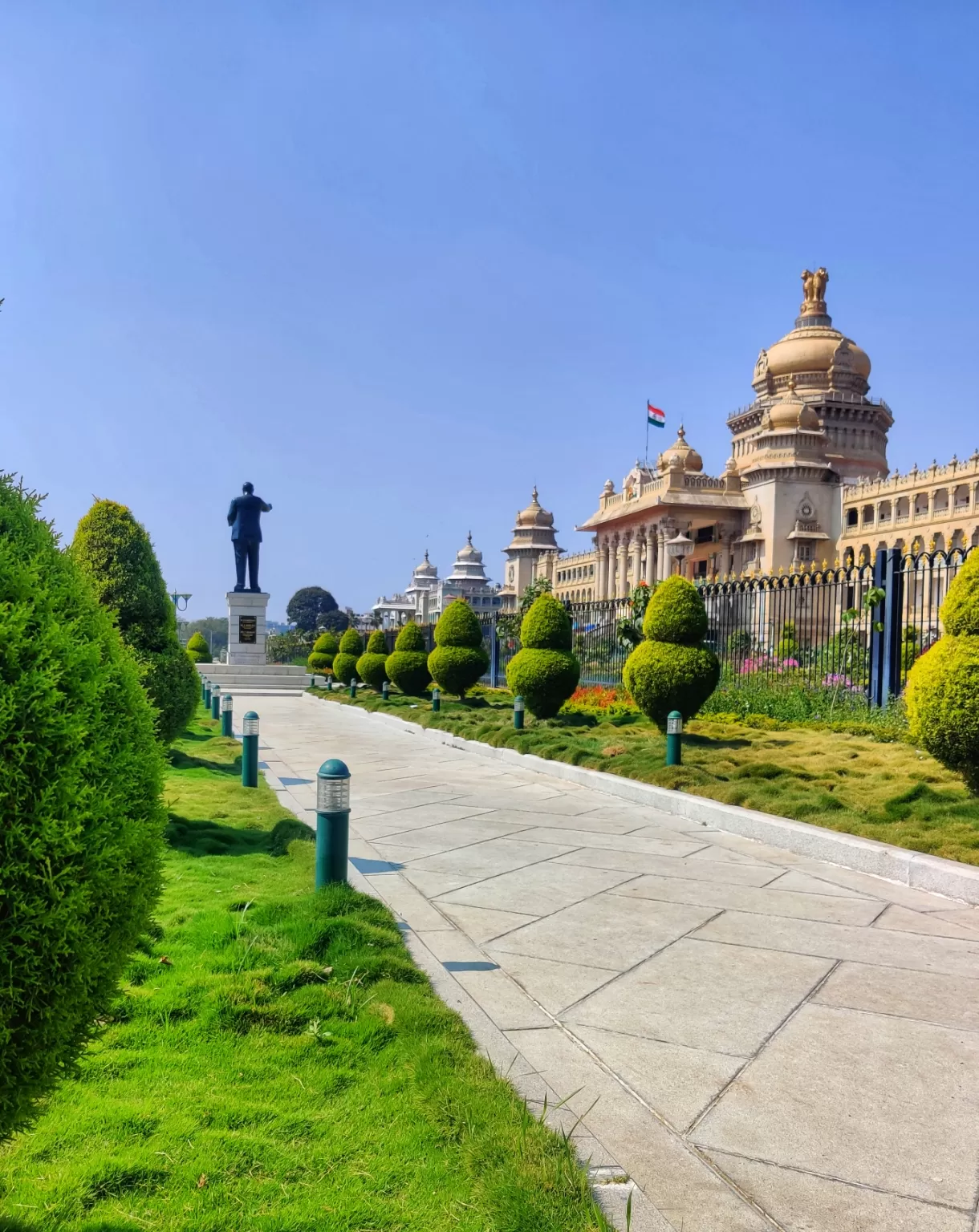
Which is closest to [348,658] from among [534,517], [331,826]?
[331,826]

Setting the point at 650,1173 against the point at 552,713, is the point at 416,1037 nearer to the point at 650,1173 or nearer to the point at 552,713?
the point at 650,1173

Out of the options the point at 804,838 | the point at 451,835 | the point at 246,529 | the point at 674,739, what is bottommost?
the point at 451,835

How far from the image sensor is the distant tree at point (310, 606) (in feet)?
447

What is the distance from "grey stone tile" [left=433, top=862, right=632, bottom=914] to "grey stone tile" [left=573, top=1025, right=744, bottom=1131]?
1733mm

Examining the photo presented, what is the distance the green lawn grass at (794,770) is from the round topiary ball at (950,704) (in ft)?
1.52

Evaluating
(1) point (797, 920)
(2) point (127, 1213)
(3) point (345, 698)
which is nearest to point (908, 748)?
(1) point (797, 920)

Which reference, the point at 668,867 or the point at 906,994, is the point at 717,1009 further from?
the point at 668,867

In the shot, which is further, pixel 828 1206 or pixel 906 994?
pixel 906 994

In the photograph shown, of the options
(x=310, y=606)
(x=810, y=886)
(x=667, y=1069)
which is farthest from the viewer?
(x=310, y=606)

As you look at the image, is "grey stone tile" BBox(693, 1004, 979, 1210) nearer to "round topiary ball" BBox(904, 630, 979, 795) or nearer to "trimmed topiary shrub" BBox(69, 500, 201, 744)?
"round topiary ball" BBox(904, 630, 979, 795)

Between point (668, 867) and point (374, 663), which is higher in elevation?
point (374, 663)

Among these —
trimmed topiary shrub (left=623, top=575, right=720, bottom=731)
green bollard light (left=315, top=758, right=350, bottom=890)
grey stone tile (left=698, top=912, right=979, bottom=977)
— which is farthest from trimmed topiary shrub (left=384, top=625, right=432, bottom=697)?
grey stone tile (left=698, top=912, right=979, bottom=977)

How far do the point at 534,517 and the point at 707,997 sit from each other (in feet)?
311

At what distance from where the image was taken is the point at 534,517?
97.8 meters
